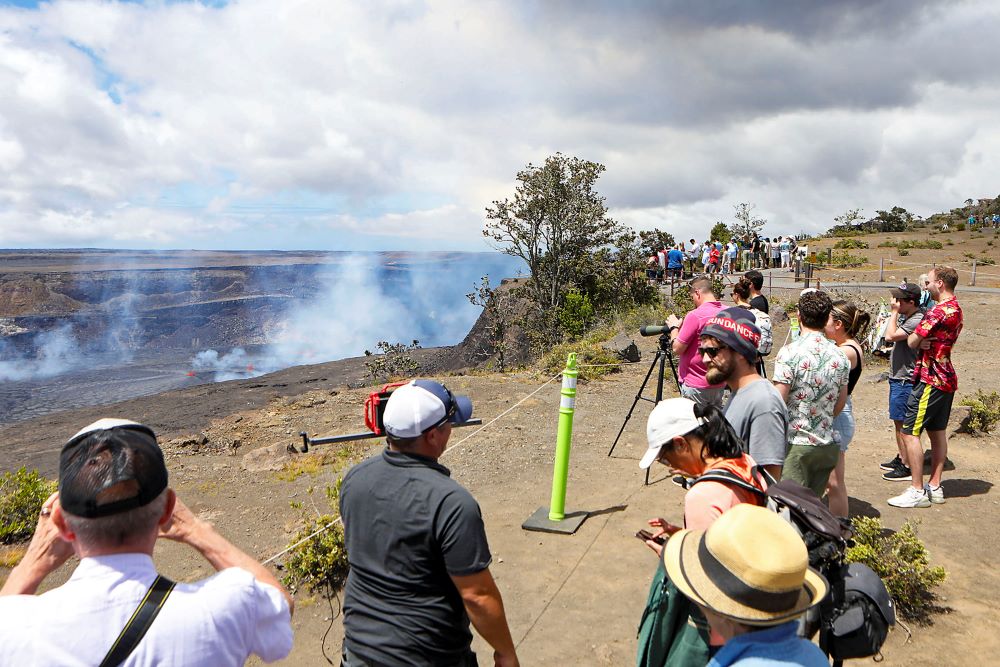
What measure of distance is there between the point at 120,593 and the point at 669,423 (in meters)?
1.74

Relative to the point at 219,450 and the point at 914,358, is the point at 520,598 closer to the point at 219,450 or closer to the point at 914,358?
the point at 914,358

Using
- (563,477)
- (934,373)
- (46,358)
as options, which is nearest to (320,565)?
(563,477)

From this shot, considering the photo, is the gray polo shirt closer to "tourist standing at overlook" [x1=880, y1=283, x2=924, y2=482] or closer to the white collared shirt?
the white collared shirt

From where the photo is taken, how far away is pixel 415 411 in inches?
86.0

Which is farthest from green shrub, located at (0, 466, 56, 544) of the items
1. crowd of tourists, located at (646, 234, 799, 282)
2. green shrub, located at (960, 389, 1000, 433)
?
crowd of tourists, located at (646, 234, 799, 282)

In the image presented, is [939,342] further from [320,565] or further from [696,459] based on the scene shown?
[320,565]

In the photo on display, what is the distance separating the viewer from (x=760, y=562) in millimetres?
1536

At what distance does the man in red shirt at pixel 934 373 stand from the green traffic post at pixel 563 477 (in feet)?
8.69

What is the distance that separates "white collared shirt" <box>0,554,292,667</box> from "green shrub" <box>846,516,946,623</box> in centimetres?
345

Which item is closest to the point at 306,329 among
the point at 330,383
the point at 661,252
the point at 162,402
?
the point at 330,383

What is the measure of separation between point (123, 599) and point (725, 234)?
38.8 meters

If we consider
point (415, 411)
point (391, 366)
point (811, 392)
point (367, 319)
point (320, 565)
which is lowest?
point (367, 319)

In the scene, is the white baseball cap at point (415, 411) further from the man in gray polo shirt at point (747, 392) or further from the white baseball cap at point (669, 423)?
the man in gray polo shirt at point (747, 392)

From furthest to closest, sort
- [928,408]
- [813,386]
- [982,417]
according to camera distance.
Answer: [982,417], [928,408], [813,386]
